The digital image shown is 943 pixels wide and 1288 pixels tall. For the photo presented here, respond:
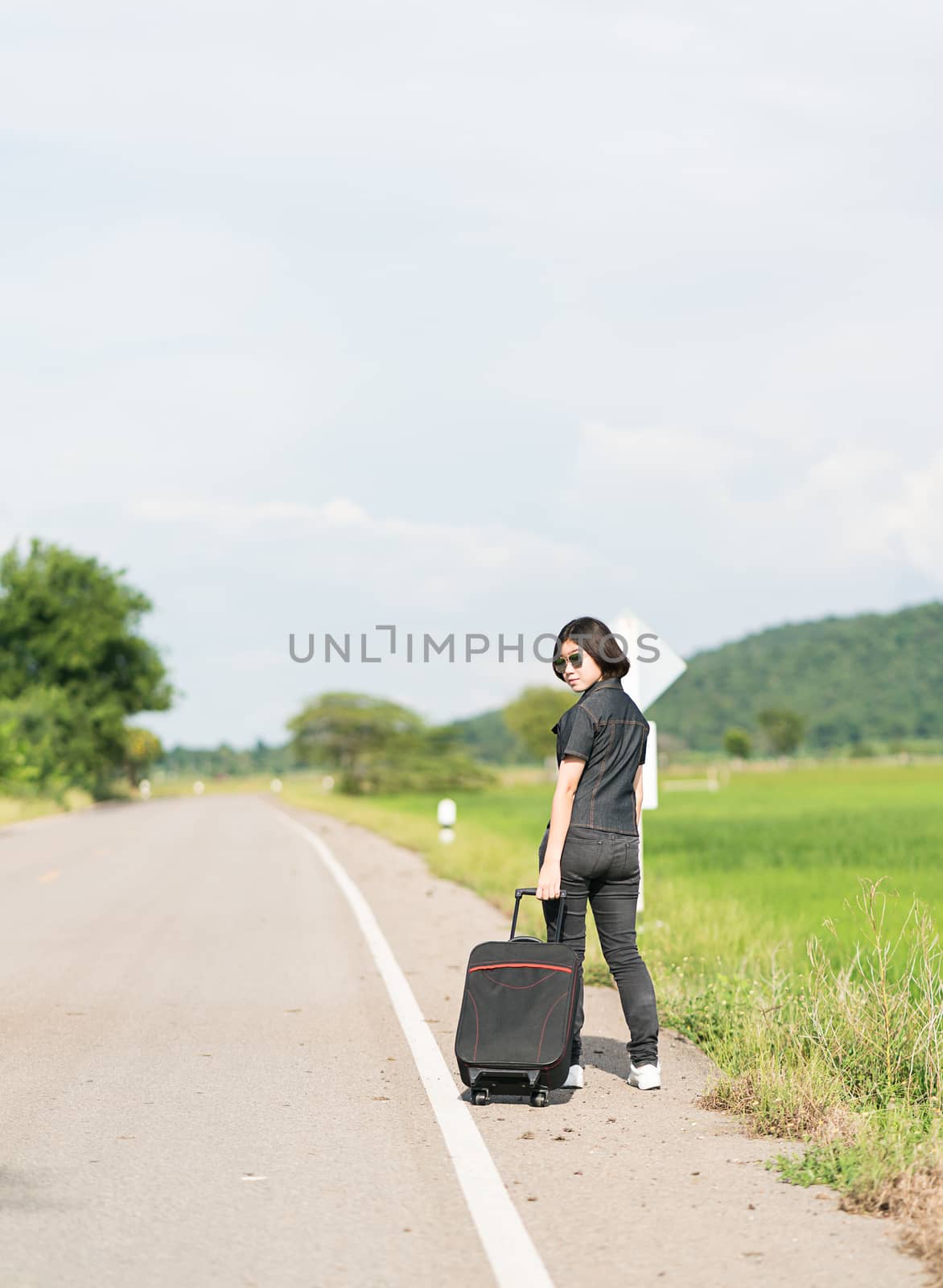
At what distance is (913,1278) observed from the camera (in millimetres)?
4180

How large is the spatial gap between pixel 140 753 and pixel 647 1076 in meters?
80.6

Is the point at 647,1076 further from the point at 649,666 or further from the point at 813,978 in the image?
the point at 649,666

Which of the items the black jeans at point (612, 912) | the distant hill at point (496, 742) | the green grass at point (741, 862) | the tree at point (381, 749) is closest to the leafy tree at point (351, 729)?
the tree at point (381, 749)

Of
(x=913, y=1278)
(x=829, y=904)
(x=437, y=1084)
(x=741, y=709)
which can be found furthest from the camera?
(x=741, y=709)

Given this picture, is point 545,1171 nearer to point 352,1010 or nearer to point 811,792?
point 352,1010

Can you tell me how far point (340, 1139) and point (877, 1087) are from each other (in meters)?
2.39

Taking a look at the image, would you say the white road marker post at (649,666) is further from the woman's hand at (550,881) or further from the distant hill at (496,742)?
the distant hill at (496,742)

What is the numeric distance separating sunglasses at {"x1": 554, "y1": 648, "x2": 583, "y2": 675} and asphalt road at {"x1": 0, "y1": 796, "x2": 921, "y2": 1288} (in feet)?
6.59

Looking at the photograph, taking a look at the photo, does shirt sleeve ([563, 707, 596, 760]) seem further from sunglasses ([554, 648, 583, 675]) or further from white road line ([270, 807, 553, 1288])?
white road line ([270, 807, 553, 1288])

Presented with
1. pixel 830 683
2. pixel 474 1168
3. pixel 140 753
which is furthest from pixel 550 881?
pixel 830 683

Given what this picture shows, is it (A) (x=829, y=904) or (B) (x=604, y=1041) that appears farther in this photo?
(A) (x=829, y=904)

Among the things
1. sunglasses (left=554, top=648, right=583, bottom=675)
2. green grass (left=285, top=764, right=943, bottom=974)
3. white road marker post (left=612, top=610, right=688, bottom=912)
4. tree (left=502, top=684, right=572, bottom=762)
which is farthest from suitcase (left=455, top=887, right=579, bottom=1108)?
tree (left=502, top=684, right=572, bottom=762)

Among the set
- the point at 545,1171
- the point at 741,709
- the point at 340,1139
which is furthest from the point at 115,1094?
the point at 741,709

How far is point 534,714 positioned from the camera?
140000 millimetres
